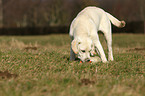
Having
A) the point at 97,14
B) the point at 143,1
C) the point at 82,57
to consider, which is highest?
the point at 143,1

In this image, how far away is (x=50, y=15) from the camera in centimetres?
3862

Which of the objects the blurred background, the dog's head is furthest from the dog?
the blurred background

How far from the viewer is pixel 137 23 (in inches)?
993

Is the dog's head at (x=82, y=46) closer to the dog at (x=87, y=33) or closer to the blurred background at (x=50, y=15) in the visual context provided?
the dog at (x=87, y=33)

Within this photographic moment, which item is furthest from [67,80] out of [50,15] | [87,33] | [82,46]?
[50,15]

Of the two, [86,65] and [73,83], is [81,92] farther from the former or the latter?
[86,65]

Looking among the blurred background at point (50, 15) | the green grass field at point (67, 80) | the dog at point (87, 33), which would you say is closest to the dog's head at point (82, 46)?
the dog at point (87, 33)

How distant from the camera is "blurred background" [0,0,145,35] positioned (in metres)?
25.3

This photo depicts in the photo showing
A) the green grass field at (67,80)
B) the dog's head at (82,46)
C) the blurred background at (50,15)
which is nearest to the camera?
the green grass field at (67,80)

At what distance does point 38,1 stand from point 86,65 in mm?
49969

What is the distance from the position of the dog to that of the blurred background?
29.7 feet

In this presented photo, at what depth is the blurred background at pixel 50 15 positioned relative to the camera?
25281 millimetres

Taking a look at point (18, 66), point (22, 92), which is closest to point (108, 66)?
point (18, 66)

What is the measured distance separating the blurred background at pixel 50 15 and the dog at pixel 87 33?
9.06 metres
